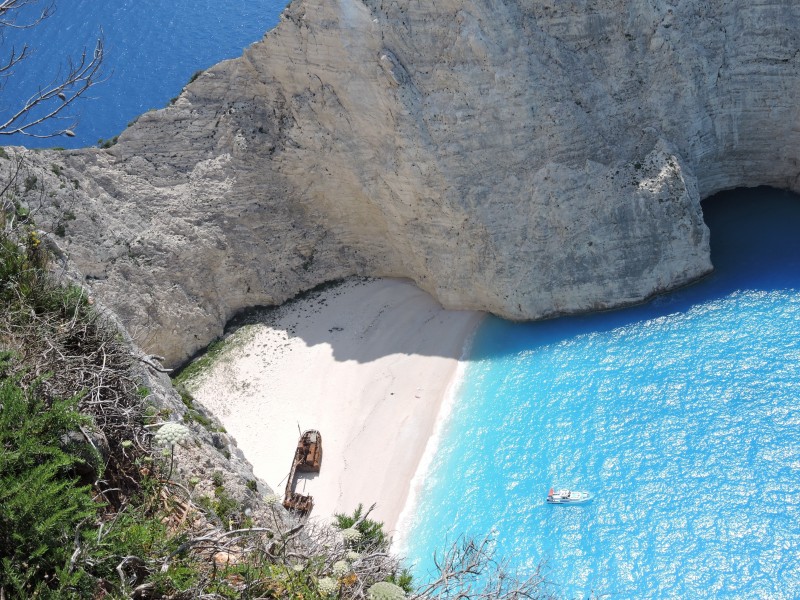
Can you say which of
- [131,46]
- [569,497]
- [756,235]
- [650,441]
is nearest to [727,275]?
[756,235]

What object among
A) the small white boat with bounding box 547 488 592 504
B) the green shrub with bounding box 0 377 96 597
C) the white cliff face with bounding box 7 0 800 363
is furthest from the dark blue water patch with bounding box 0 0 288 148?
the green shrub with bounding box 0 377 96 597

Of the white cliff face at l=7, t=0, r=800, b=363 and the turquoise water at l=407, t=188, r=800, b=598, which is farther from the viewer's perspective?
the white cliff face at l=7, t=0, r=800, b=363

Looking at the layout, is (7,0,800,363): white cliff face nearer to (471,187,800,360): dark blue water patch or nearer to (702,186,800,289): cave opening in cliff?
Answer: (471,187,800,360): dark blue water patch

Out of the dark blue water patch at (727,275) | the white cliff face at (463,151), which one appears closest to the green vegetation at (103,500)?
the white cliff face at (463,151)

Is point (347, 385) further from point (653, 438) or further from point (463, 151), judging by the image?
point (653, 438)

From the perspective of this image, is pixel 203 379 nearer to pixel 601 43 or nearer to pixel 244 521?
pixel 244 521

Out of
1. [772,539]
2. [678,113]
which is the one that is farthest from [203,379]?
[678,113]

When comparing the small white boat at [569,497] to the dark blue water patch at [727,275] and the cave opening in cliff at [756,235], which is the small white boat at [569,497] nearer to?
the dark blue water patch at [727,275]
